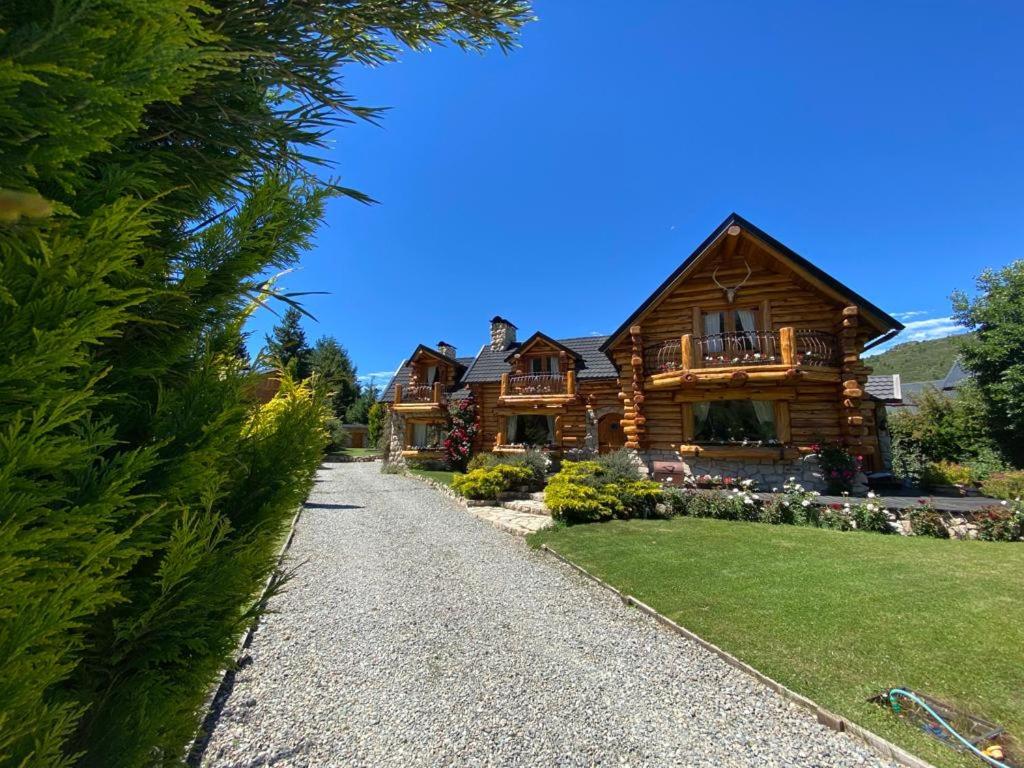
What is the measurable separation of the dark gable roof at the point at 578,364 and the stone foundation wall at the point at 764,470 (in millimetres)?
6420

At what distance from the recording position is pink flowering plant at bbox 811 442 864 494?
11.7m

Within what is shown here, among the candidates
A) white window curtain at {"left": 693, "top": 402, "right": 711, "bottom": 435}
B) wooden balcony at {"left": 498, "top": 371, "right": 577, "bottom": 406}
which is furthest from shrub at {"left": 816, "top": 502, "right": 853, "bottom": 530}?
wooden balcony at {"left": 498, "top": 371, "right": 577, "bottom": 406}

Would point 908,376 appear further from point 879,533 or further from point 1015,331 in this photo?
point 879,533

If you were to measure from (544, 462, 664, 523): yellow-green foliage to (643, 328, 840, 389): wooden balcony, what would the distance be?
3.85 metres

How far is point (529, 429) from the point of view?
2141 cm

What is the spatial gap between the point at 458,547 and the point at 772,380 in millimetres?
9693

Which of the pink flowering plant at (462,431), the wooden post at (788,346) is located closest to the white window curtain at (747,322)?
the wooden post at (788,346)

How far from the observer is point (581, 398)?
19672 millimetres

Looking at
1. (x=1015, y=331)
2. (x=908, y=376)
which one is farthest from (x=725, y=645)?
(x=908, y=376)

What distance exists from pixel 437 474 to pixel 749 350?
561 inches

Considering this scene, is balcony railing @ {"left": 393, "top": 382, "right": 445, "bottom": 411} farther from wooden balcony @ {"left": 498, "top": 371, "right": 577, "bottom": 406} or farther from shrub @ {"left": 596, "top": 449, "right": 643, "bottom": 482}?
shrub @ {"left": 596, "top": 449, "right": 643, "bottom": 482}

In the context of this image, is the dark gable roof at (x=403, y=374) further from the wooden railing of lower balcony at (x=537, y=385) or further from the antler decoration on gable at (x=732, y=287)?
the antler decoration on gable at (x=732, y=287)

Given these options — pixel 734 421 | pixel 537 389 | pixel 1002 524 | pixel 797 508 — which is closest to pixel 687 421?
pixel 734 421

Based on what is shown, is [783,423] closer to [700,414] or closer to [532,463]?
[700,414]
